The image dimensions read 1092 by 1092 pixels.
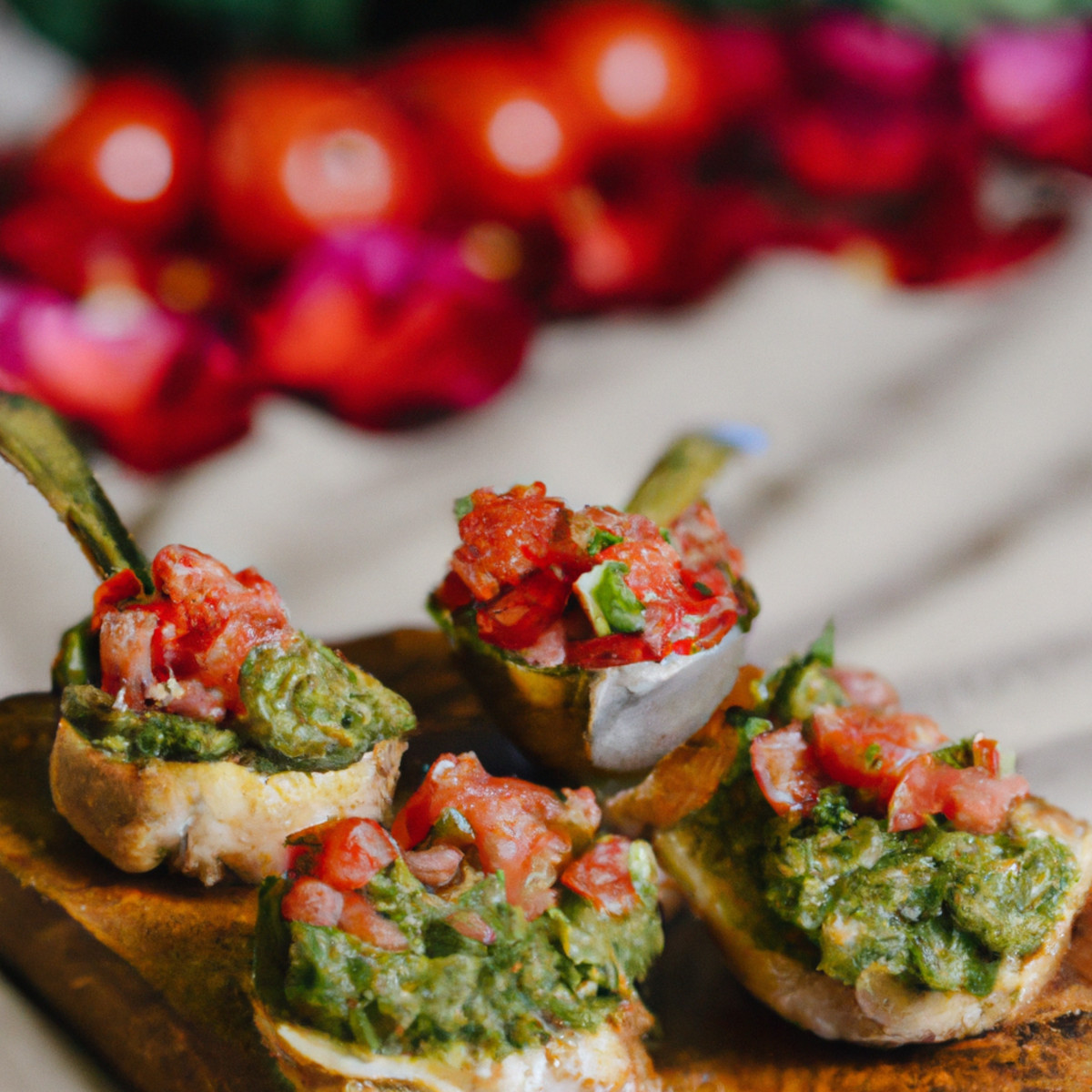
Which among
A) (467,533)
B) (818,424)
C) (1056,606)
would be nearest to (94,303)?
(818,424)

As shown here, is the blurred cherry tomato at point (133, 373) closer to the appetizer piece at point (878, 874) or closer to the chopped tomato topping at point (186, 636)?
the chopped tomato topping at point (186, 636)

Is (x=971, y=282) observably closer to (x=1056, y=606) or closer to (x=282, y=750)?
(x=1056, y=606)

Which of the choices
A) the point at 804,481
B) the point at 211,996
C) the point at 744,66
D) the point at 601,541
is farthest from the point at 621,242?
the point at 211,996

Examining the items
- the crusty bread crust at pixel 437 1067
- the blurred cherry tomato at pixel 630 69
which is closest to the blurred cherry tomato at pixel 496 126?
the blurred cherry tomato at pixel 630 69

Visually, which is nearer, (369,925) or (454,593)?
(369,925)

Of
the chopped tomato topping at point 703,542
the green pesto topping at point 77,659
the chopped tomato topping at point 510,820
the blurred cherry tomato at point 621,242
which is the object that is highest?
the blurred cherry tomato at point 621,242

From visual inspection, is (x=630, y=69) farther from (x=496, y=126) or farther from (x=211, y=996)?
(x=211, y=996)
